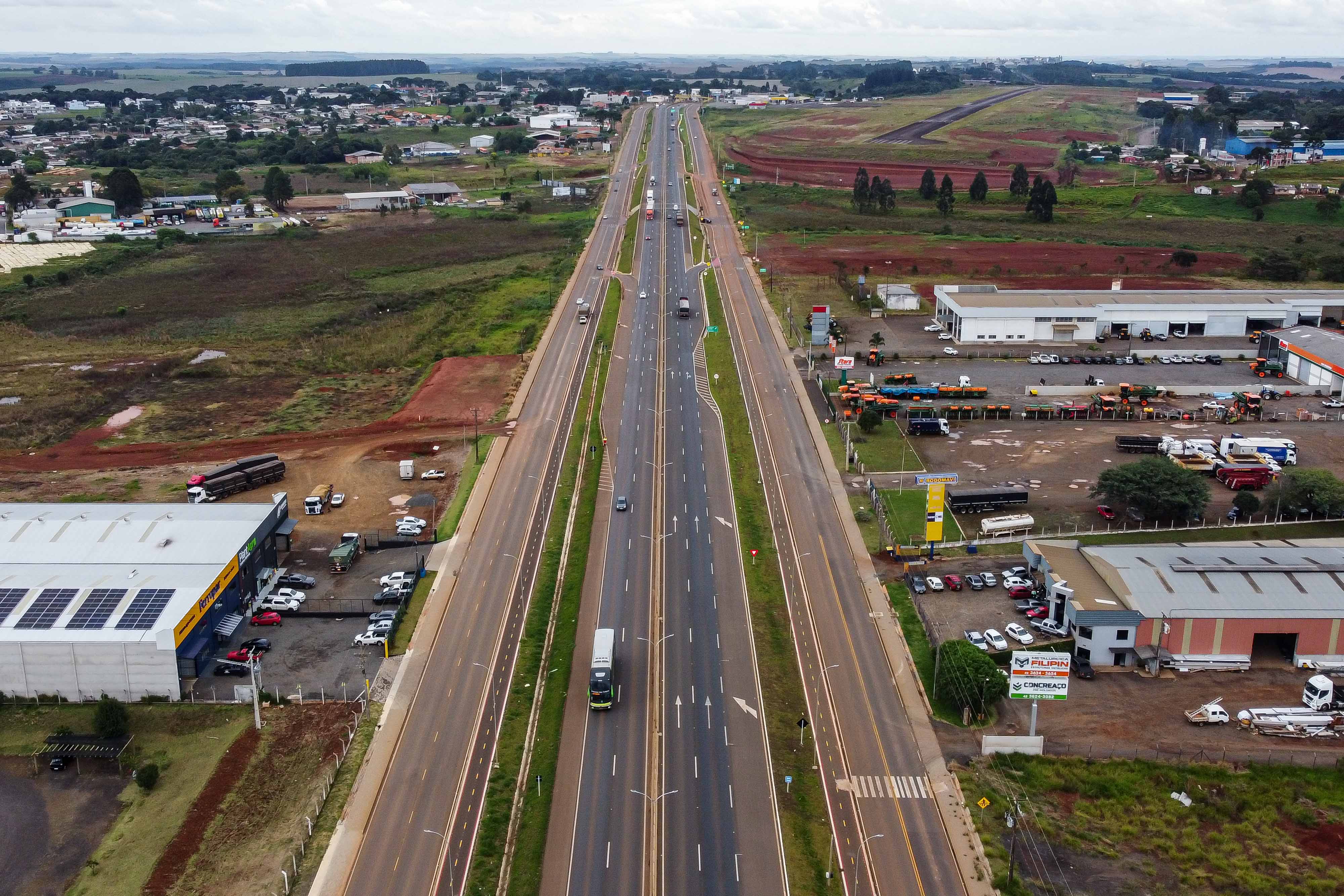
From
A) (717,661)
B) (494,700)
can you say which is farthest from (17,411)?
(717,661)

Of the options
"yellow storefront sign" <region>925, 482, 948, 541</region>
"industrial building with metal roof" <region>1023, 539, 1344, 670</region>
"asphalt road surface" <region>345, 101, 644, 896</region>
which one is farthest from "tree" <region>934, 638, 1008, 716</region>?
"asphalt road surface" <region>345, 101, 644, 896</region>

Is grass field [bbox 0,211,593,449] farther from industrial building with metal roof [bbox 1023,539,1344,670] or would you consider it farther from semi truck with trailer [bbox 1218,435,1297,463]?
semi truck with trailer [bbox 1218,435,1297,463]

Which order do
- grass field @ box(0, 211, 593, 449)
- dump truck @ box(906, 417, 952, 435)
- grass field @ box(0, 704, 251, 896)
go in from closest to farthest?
grass field @ box(0, 704, 251, 896)
dump truck @ box(906, 417, 952, 435)
grass field @ box(0, 211, 593, 449)

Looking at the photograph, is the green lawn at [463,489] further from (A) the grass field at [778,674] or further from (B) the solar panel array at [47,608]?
(B) the solar panel array at [47,608]

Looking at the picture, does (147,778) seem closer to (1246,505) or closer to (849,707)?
(849,707)

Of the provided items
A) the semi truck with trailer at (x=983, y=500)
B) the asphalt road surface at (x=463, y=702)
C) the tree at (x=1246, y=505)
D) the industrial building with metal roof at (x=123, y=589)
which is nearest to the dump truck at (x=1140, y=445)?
the tree at (x=1246, y=505)

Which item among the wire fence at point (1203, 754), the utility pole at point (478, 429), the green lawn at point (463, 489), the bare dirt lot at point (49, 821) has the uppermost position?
the utility pole at point (478, 429)

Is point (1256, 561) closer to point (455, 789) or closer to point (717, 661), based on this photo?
point (717, 661)
